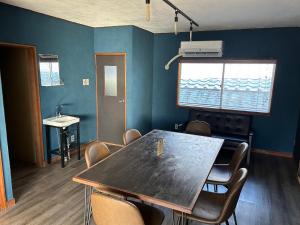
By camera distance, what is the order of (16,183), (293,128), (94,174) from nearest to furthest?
(94,174) < (16,183) < (293,128)

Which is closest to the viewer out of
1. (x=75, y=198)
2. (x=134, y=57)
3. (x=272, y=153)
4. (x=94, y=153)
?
(x=94, y=153)

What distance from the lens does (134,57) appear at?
4441 mm

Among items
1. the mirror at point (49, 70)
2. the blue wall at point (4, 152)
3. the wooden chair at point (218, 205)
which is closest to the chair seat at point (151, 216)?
the wooden chair at point (218, 205)

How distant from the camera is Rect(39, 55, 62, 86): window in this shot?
3.64m

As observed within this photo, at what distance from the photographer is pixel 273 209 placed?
9.02 feet

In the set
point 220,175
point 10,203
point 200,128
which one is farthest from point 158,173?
point 10,203

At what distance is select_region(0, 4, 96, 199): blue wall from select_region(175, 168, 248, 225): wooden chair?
2.21 m

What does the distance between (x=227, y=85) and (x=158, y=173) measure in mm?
3406

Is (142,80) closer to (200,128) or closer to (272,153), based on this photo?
(200,128)

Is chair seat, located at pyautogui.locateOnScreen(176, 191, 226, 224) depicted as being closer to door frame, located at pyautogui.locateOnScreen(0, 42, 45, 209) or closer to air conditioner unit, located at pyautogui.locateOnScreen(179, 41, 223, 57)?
Result: air conditioner unit, located at pyautogui.locateOnScreen(179, 41, 223, 57)

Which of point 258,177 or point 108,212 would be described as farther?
point 258,177

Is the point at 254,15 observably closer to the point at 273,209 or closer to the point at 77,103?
the point at 273,209

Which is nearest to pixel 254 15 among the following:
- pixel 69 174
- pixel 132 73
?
pixel 132 73

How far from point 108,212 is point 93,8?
8.90 feet
